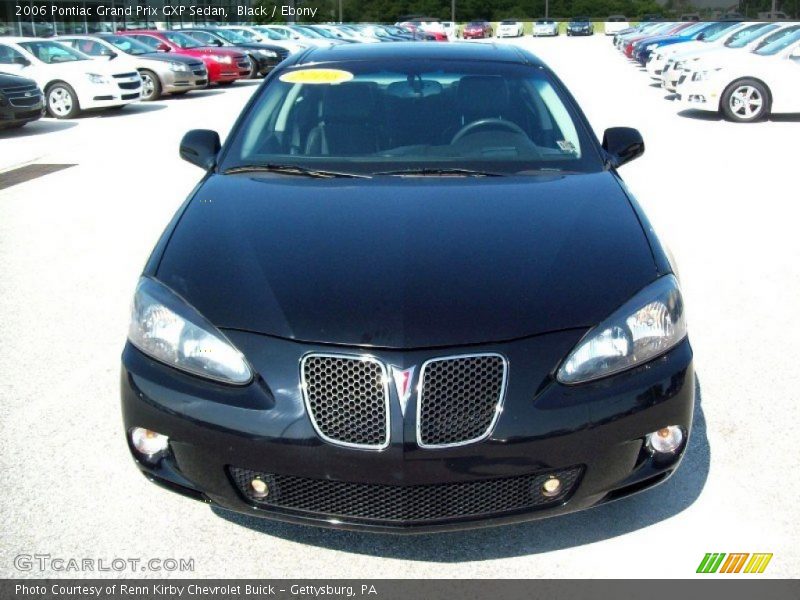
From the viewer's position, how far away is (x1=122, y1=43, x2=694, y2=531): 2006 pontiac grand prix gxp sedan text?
270 cm

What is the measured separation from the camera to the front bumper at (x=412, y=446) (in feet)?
8.82

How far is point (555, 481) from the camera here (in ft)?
9.27

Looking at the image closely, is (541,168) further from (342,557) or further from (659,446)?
(342,557)

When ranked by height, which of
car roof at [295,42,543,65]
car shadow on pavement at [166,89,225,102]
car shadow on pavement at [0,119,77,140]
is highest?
car roof at [295,42,543,65]

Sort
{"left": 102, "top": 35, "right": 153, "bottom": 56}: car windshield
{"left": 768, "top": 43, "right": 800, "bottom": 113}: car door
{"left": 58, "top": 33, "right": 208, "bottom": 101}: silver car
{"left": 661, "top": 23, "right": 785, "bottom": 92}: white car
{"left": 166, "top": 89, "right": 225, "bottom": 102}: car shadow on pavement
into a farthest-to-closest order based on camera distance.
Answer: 1. {"left": 102, "top": 35, "right": 153, "bottom": 56}: car windshield
2. {"left": 166, "top": 89, "right": 225, "bottom": 102}: car shadow on pavement
3. {"left": 58, "top": 33, "right": 208, "bottom": 101}: silver car
4. {"left": 661, "top": 23, "right": 785, "bottom": 92}: white car
5. {"left": 768, "top": 43, "right": 800, "bottom": 113}: car door

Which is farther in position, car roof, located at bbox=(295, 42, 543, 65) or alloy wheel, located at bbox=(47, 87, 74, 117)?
alloy wheel, located at bbox=(47, 87, 74, 117)

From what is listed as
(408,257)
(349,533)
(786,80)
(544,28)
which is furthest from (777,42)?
(544,28)

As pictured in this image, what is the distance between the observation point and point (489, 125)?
14.4ft

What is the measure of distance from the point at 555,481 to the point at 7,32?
34.8 metres

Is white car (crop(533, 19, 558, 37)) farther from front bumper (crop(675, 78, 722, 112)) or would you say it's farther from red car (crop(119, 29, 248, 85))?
front bumper (crop(675, 78, 722, 112))

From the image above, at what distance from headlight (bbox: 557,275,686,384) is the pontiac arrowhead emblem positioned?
1.50ft

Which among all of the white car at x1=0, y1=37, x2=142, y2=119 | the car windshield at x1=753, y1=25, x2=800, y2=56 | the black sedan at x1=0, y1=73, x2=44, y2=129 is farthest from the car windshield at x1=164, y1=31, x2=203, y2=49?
the car windshield at x1=753, y1=25, x2=800, y2=56

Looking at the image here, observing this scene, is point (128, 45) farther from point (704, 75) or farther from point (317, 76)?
point (317, 76)

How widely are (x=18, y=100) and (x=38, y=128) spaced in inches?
60.1
